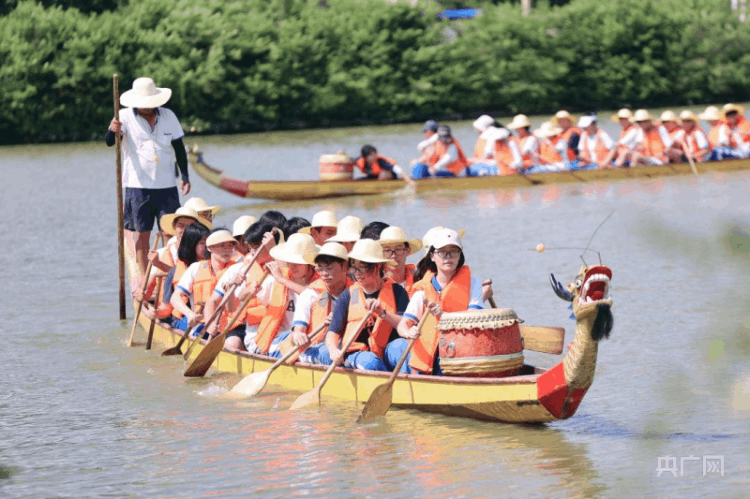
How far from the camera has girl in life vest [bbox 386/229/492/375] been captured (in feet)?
21.5

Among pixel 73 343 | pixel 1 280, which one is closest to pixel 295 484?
pixel 73 343

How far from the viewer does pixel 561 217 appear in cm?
1631

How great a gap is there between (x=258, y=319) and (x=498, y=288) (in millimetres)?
3726

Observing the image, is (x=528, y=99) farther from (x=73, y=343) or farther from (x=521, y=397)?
(x=521, y=397)

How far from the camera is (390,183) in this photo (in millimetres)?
17750

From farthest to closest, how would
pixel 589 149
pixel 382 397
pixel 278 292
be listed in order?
1. pixel 589 149
2. pixel 278 292
3. pixel 382 397

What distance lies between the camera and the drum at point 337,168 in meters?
17.8

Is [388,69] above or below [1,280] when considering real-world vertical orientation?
above

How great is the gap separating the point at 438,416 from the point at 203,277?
2.57m

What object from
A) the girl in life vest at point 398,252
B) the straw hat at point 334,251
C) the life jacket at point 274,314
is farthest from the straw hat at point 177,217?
the straw hat at point 334,251

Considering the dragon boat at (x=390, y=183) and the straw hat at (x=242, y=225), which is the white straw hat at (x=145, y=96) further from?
the dragon boat at (x=390, y=183)

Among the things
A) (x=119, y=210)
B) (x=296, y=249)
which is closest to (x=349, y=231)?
(x=296, y=249)

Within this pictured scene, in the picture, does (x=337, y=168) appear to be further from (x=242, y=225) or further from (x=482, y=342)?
(x=482, y=342)

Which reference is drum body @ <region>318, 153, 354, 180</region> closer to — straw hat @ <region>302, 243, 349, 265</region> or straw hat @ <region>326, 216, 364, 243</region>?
straw hat @ <region>326, 216, 364, 243</region>
